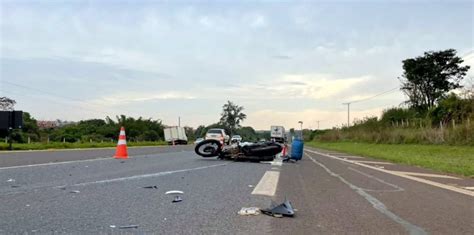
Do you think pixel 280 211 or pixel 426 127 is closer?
pixel 280 211

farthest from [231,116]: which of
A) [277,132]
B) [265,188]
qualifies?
[265,188]

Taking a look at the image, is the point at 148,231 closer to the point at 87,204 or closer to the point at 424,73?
the point at 87,204

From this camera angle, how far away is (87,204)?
5.98m

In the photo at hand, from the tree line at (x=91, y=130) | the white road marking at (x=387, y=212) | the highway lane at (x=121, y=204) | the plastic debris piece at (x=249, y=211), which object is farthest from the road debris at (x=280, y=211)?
the tree line at (x=91, y=130)

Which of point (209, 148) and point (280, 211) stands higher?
point (209, 148)

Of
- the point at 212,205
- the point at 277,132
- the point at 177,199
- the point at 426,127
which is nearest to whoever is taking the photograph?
the point at 212,205

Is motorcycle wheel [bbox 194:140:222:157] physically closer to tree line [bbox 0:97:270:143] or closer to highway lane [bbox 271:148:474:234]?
highway lane [bbox 271:148:474:234]

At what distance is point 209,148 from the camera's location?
17578 mm

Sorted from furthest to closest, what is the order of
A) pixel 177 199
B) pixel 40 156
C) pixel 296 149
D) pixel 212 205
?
pixel 296 149, pixel 40 156, pixel 177 199, pixel 212 205

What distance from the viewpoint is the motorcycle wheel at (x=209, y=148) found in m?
17.3

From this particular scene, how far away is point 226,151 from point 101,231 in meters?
12.4

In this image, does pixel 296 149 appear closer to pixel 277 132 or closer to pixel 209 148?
pixel 209 148

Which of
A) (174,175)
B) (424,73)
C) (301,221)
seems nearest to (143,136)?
(424,73)

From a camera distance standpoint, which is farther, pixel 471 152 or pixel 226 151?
pixel 471 152
